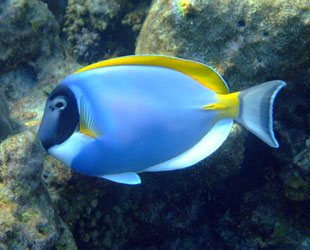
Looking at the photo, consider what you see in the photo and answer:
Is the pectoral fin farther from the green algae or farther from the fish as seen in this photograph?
A: the green algae

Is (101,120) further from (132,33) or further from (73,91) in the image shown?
(132,33)

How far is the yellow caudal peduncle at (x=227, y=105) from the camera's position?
1.48 meters

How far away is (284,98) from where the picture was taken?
328 centimetres

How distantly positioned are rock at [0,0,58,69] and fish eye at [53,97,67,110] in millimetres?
2650

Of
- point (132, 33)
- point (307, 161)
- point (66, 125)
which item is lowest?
point (307, 161)

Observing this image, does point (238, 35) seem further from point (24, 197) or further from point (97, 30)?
point (24, 197)

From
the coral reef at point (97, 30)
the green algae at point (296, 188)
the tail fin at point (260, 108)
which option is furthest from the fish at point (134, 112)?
the coral reef at point (97, 30)

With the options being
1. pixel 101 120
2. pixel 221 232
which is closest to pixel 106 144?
pixel 101 120

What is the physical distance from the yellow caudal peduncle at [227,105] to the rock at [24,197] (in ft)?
4.84

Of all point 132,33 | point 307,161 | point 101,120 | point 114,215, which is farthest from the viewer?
point 132,33

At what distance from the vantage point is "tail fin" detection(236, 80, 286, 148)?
55.6 inches

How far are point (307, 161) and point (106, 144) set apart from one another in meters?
2.88

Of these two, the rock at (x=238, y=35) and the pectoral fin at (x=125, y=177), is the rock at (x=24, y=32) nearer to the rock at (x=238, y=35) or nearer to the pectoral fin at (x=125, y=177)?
the rock at (x=238, y=35)

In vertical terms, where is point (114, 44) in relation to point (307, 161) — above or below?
above
